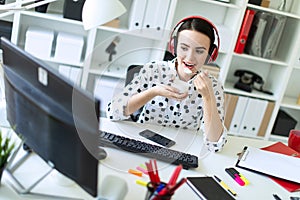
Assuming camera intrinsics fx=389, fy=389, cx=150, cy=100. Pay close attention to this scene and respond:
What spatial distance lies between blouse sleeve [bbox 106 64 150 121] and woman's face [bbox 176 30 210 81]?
0.78 ft

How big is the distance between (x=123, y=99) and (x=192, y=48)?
0.39m

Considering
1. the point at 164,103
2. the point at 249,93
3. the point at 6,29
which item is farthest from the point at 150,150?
the point at 249,93

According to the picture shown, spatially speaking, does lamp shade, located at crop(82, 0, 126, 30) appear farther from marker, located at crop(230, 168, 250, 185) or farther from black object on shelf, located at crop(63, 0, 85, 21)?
black object on shelf, located at crop(63, 0, 85, 21)

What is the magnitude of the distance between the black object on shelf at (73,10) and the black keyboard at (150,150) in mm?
1509

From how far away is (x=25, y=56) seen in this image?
1.00 m

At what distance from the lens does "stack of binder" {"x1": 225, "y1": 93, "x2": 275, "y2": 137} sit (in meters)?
3.03

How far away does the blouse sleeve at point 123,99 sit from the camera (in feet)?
5.24

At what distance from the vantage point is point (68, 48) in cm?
275

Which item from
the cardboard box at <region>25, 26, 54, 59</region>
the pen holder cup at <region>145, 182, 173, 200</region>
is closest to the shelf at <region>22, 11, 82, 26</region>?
the cardboard box at <region>25, 26, 54, 59</region>

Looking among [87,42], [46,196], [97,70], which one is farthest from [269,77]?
[46,196]

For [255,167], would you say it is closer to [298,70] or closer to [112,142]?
[112,142]

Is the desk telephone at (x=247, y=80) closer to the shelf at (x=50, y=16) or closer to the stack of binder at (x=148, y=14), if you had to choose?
the stack of binder at (x=148, y=14)

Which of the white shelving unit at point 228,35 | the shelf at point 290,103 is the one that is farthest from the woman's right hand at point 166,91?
the shelf at point 290,103

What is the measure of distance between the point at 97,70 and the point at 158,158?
1.35 ft
